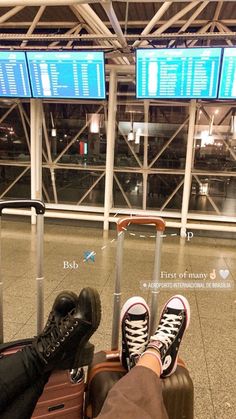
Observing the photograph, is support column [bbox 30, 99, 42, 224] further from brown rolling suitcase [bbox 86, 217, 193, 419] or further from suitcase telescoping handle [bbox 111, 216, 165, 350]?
brown rolling suitcase [bbox 86, 217, 193, 419]

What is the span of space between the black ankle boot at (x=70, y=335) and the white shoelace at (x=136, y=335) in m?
0.28

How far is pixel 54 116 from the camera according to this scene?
245 inches

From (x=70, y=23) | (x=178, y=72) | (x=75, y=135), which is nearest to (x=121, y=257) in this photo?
(x=178, y=72)

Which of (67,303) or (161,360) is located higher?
(67,303)

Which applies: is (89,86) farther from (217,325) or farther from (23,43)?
(217,325)

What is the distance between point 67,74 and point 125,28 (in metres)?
0.96

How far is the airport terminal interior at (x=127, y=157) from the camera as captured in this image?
9.73 ft

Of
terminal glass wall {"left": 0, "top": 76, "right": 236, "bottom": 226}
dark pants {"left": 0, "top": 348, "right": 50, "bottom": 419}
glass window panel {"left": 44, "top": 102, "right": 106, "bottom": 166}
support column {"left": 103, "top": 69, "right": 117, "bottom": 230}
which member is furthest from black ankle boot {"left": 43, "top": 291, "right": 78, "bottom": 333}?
glass window panel {"left": 44, "top": 102, "right": 106, "bottom": 166}

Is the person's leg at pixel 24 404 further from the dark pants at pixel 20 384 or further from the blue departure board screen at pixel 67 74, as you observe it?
the blue departure board screen at pixel 67 74

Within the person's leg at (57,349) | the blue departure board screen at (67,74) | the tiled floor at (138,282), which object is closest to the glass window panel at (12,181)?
the tiled floor at (138,282)

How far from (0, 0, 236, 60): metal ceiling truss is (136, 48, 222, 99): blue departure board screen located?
21cm

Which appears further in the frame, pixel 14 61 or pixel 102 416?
pixel 14 61

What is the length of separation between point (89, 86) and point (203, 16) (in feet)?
7.40

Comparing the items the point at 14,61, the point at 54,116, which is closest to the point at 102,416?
the point at 14,61
